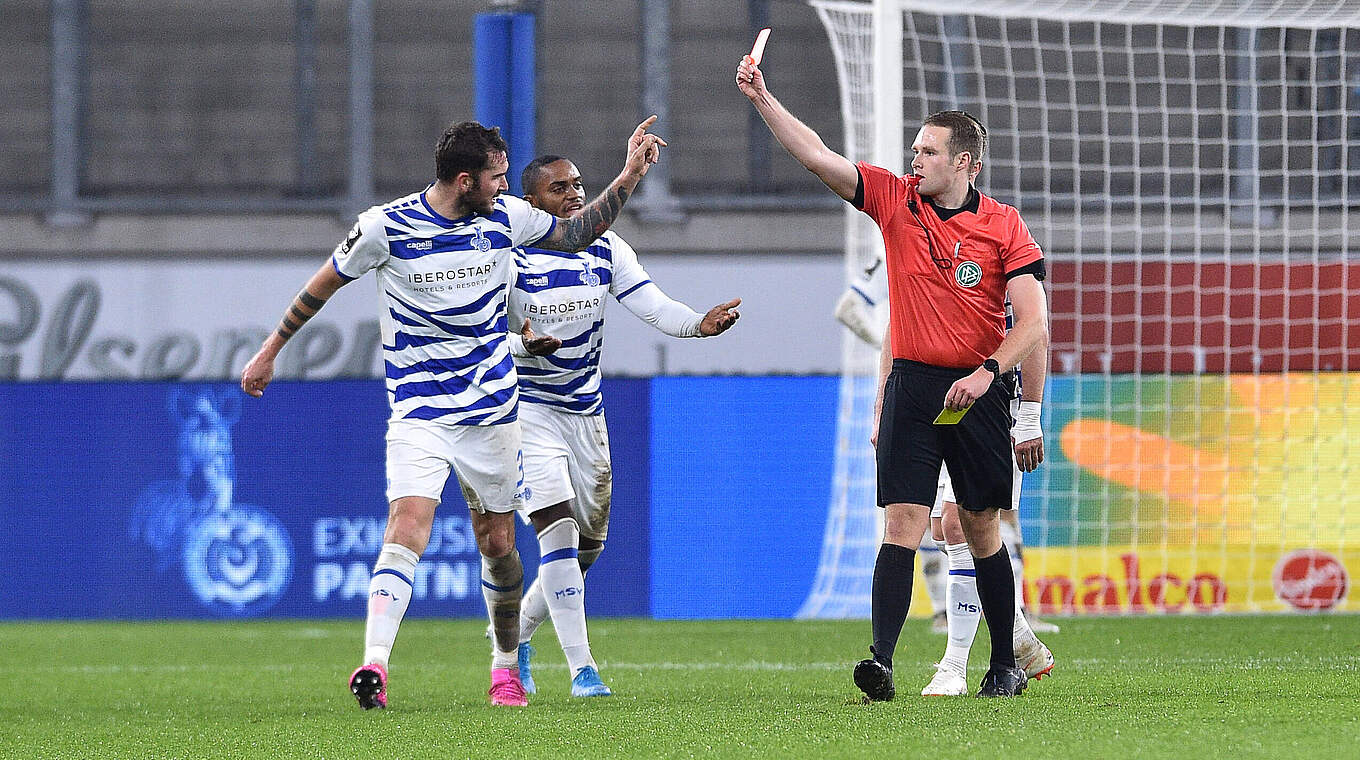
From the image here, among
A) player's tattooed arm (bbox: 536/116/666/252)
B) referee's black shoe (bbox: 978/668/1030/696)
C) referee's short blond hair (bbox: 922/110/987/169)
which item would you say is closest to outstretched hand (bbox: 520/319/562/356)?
player's tattooed arm (bbox: 536/116/666/252)

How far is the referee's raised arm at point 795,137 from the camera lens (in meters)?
4.88

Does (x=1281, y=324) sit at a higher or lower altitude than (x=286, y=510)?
higher

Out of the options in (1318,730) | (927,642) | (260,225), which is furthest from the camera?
(260,225)

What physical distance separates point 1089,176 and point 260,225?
8.86m

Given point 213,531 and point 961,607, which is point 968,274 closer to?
point 961,607

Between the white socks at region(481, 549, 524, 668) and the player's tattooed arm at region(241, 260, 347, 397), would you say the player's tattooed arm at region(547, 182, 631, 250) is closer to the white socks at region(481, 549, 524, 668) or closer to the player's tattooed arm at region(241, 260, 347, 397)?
the player's tattooed arm at region(241, 260, 347, 397)

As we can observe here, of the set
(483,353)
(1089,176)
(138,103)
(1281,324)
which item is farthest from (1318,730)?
(138,103)

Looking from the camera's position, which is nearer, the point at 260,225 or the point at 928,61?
the point at 928,61

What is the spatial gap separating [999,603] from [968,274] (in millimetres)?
977

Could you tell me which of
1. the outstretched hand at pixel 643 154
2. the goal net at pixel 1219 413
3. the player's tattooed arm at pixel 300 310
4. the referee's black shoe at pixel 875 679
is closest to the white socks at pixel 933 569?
the goal net at pixel 1219 413

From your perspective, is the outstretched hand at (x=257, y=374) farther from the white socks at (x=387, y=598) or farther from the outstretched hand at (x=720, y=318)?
the outstretched hand at (x=720, y=318)

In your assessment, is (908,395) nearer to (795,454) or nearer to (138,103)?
(795,454)

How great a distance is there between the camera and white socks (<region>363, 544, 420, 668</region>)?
5.08m

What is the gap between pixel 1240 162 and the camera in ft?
42.0
